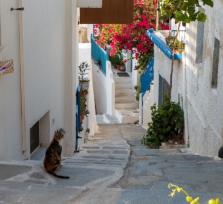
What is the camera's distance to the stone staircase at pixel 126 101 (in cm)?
2039

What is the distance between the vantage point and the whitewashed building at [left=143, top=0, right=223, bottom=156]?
865 centimetres

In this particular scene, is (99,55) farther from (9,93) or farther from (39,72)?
(9,93)

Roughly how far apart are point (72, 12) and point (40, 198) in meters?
6.77

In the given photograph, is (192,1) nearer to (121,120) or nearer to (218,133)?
(218,133)

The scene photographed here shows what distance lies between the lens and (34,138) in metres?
9.35

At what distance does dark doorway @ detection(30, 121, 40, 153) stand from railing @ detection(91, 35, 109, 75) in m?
11.7

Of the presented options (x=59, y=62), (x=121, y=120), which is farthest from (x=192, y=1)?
(x=121, y=120)

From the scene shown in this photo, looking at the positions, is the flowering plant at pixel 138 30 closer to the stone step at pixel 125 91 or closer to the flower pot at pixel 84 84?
the flower pot at pixel 84 84

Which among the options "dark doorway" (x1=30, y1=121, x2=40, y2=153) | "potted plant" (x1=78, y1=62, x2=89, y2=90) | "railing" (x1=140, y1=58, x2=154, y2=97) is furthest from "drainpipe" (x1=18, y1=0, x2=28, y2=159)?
"railing" (x1=140, y1=58, x2=154, y2=97)

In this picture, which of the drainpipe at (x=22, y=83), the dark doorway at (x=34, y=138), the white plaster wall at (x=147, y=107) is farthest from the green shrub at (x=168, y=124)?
the drainpipe at (x=22, y=83)

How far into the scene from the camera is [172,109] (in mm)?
12398

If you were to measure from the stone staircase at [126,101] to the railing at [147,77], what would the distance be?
1.52 meters

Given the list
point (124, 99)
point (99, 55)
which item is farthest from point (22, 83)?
point (124, 99)

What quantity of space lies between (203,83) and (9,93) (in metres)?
4.40
